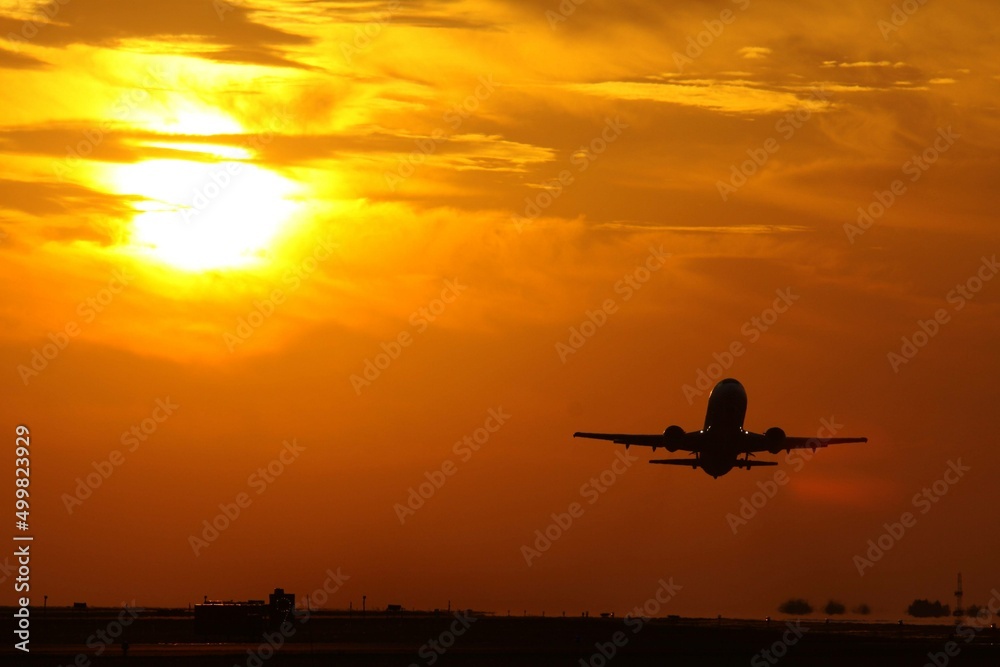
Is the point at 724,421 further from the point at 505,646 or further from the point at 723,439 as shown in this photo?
the point at 505,646

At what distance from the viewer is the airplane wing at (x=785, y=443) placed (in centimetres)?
14838

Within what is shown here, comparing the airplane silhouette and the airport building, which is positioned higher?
the airplane silhouette

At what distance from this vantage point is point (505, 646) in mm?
102875

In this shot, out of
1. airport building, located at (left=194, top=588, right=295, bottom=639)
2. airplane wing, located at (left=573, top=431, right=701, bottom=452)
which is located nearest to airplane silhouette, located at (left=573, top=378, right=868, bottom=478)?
airplane wing, located at (left=573, top=431, right=701, bottom=452)

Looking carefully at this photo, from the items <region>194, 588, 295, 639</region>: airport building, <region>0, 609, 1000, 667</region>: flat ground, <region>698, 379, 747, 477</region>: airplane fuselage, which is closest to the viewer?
<region>0, 609, 1000, 667</region>: flat ground

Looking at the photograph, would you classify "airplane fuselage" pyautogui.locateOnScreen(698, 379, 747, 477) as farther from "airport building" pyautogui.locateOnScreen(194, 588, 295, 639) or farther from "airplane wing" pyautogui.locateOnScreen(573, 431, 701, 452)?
"airport building" pyautogui.locateOnScreen(194, 588, 295, 639)

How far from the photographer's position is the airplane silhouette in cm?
14588

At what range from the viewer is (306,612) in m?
189

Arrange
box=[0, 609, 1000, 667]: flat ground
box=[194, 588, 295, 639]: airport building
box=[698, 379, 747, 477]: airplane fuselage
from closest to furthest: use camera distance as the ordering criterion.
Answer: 1. box=[0, 609, 1000, 667]: flat ground
2. box=[194, 588, 295, 639]: airport building
3. box=[698, 379, 747, 477]: airplane fuselage

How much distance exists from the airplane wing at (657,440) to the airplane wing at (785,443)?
19.6ft

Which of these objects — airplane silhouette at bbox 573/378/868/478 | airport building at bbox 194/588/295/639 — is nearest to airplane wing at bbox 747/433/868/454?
airplane silhouette at bbox 573/378/868/478

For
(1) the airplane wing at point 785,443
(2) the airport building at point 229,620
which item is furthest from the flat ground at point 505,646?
(1) the airplane wing at point 785,443

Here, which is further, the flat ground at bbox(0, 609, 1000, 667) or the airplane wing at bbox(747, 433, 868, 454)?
the airplane wing at bbox(747, 433, 868, 454)

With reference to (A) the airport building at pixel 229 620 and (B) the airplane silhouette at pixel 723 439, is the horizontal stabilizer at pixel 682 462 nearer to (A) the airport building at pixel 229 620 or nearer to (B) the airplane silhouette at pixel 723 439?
(B) the airplane silhouette at pixel 723 439
